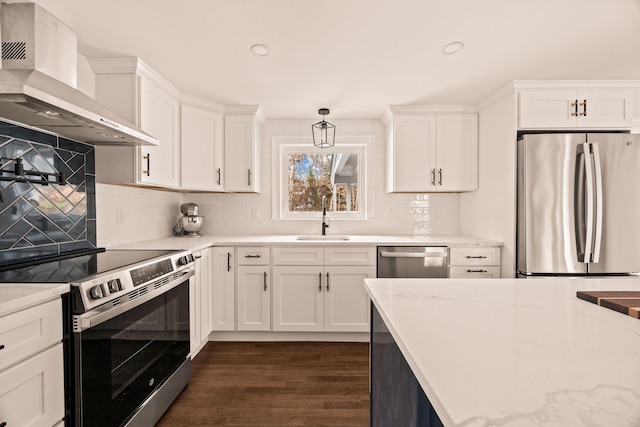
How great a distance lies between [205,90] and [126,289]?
1897mm

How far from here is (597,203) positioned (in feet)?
7.97

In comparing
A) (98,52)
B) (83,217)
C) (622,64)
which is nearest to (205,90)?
(98,52)

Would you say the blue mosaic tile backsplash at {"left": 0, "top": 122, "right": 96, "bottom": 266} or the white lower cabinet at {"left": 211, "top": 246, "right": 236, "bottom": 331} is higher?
the blue mosaic tile backsplash at {"left": 0, "top": 122, "right": 96, "bottom": 266}

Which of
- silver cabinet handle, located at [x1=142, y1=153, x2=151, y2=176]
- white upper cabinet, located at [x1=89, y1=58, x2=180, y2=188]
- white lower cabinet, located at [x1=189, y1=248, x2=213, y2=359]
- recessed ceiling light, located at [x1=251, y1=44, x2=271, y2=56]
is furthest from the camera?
white lower cabinet, located at [x1=189, y1=248, x2=213, y2=359]

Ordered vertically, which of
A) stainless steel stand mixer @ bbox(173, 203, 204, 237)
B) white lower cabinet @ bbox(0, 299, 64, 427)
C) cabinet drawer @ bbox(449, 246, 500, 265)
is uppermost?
stainless steel stand mixer @ bbox(173, 203, 204, 237)

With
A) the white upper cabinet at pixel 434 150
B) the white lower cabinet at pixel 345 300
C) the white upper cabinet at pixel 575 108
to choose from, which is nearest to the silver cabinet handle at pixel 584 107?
the white upper cabinet at pixel 575 108

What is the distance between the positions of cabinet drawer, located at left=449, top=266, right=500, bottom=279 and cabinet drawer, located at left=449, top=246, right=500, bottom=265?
44 mm

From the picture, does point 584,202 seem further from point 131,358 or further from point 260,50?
point 131,358

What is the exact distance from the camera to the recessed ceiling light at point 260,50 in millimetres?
2053

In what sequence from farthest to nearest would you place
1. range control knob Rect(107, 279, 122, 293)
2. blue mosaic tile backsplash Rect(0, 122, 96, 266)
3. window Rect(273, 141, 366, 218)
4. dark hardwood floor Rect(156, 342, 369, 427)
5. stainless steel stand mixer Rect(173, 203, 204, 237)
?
window Rect(273, 141, 366, 218)
stainless steel stand mixer Rect(173, 203, 204, 237)
dark hardwood floor Rect(156, 342, 369, 427)
blue mosaic tile backsplash Rect(0, 122, 96, 266)
range control knob Rect(107, 279, 122, 293)

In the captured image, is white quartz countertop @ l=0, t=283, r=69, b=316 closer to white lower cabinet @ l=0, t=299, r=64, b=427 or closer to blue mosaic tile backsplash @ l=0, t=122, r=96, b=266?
white lower cabinet @ l=0, t=299, r=64, b=427

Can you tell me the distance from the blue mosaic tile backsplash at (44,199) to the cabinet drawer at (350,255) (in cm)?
179

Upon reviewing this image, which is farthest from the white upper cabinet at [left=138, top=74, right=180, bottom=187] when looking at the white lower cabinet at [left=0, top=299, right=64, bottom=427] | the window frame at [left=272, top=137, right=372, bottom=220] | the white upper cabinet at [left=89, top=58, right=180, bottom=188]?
the white lower cabinet at [left=0, top=299, right=64, bottom=427]

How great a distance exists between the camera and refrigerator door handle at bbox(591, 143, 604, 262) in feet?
7.95
